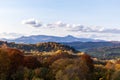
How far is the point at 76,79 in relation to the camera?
494 feet

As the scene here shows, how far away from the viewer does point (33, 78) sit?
151750 mm

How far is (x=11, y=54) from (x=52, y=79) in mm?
32713

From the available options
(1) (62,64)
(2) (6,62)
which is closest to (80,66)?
(1) (62,64)

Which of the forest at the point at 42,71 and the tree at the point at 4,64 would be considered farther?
the tree at the point at 4,64

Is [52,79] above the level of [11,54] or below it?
below

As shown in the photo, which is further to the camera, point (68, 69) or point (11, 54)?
point (11, 54)

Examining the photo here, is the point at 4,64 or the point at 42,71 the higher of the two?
the point at 4,64

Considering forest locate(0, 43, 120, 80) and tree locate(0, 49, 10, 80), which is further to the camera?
tree locate(0, 49, 10, 80)

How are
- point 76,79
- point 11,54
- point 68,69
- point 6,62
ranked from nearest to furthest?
point 76,79, point 68,69, point 6,62, point 11,54

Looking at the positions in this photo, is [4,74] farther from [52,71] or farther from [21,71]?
[52,71]

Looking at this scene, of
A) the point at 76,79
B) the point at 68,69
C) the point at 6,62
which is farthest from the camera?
the point at 6,62

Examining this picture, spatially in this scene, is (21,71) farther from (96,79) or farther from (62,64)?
(96,79)

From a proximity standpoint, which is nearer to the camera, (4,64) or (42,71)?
(42,71)

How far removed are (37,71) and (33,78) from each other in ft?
38.5
